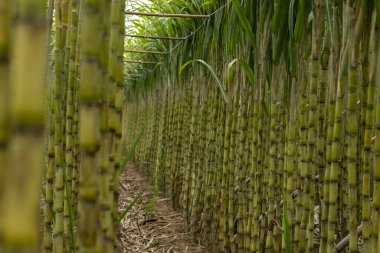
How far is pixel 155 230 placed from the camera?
2.94 m

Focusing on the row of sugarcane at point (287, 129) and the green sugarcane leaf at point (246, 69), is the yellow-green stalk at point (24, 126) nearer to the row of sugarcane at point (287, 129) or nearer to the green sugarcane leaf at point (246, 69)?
the row of sugarcane at point (287, 129)

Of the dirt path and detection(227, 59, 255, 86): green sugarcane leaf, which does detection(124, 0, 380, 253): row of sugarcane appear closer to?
detection(227, 59, 255, 86): green sugarcane leaf

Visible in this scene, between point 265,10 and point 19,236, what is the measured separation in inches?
58.0

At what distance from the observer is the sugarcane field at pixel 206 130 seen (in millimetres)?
327

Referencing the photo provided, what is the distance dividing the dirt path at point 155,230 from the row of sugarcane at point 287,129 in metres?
0.12

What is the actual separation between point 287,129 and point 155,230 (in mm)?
1578

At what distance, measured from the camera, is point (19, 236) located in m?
0.32

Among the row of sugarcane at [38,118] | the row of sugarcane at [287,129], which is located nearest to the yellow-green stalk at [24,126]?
the row of sugarcane at [38,118]

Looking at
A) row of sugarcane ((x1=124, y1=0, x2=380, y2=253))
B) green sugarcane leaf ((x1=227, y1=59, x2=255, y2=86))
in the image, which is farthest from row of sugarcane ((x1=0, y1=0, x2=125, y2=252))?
green sugarcane leaf ((x1=227, y1=59, x2=255, y2=86))

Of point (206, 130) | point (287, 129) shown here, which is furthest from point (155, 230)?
point (287, 129)

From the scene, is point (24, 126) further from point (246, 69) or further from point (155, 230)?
point (155, 230)

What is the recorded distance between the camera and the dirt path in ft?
8.43

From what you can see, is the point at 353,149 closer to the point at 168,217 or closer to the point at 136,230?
the point at 136,230

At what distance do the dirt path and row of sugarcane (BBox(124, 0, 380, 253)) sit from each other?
0.12 metres
